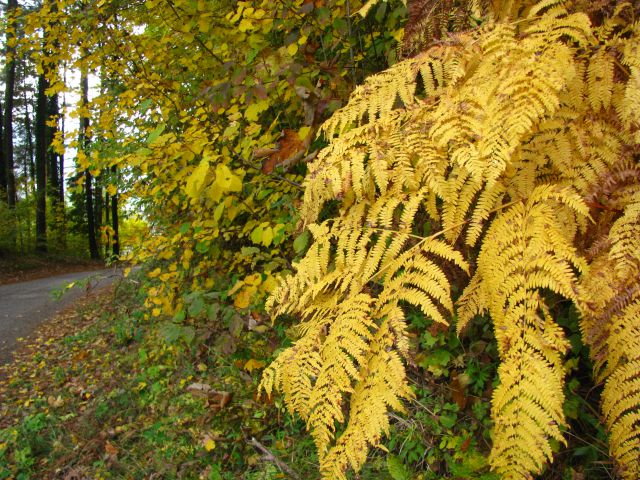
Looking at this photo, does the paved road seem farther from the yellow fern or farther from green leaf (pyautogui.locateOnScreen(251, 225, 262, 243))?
the yellow fern

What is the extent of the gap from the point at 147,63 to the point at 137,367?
11.4 feet

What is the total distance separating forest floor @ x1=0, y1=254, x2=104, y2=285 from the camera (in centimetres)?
1307

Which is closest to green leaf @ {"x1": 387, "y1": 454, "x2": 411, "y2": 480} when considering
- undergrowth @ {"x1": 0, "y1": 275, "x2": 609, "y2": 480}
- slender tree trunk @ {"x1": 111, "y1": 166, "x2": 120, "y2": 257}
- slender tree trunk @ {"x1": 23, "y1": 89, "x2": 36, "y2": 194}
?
undergrowth @ {"x1": 0, "y1": 275, "x2": 609, "y2": 480}

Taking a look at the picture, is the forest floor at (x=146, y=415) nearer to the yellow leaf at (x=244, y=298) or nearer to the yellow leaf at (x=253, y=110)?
the yellow leaf at (x=244, y=298)

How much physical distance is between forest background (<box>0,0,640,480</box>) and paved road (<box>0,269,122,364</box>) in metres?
2.70

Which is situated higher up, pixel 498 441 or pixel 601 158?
pixel 601 158

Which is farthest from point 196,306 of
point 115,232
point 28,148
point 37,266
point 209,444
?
point 28,148

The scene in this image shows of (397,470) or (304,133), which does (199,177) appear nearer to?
(304,133)

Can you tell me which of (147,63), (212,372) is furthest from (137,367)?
(147,63)

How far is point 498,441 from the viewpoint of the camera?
3.38 feet

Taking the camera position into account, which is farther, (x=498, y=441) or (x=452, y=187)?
(x=452, y=187)

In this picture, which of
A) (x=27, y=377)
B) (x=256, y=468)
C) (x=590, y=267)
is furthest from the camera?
(x=27, y=377)

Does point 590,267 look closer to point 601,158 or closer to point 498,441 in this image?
point 601,158

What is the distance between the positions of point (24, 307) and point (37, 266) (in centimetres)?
669
